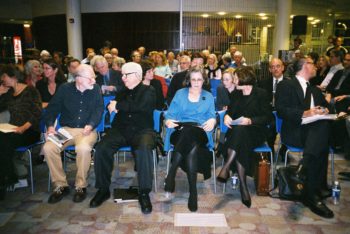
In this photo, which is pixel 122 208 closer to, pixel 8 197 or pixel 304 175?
pixel 8 197

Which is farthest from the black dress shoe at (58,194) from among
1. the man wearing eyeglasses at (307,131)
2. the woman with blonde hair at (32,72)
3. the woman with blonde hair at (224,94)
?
the man wearing eyeglasses at (307,131)

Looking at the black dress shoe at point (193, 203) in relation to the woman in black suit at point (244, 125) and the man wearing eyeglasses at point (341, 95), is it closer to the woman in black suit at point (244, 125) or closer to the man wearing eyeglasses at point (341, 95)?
the woman in black suit at point (244, 125)

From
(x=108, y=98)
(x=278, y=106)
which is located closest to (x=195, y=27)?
(x=108, y=98)

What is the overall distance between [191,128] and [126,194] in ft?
3.61

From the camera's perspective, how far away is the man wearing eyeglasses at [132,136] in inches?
140

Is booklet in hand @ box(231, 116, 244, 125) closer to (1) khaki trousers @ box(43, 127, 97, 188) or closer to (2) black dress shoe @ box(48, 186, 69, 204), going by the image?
(1) khaki trousers @ box(43, 127, 97, 188)

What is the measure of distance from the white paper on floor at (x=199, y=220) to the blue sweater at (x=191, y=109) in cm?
103

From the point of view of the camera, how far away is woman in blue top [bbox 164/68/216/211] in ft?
11.9

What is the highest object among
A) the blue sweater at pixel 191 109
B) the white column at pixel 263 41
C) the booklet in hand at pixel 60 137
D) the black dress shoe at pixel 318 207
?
the white column at pixel 263 41

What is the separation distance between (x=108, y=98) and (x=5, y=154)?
6.14 ft

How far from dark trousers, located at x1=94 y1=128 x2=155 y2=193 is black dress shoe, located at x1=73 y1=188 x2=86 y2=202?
22cm

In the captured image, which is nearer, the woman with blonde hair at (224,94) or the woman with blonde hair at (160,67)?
the woman with blonde hair at (224,94)

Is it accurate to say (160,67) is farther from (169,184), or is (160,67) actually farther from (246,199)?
(246,199)

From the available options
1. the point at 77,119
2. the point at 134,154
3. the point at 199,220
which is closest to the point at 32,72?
the point at 77,119
